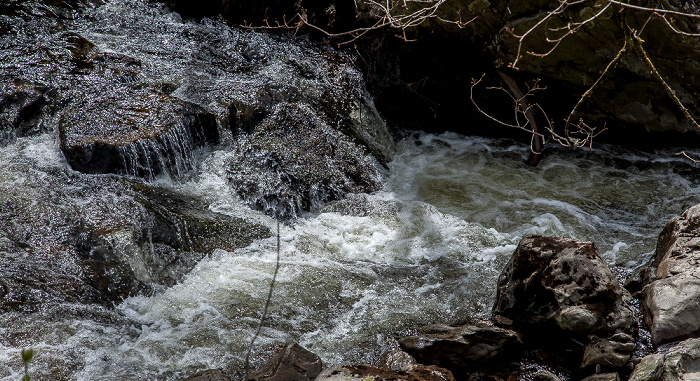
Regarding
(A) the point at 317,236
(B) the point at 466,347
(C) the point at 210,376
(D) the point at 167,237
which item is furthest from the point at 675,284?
(D) the point at 167,237

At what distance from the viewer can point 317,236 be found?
5.48 m

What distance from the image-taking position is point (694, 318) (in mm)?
3820

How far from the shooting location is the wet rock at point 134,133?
550 cm

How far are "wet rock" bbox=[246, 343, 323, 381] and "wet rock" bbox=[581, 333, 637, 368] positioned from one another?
1.97 m

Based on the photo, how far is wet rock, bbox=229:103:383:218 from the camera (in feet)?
19.2

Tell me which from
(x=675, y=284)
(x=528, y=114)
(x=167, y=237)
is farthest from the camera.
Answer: (x=528, y=114)

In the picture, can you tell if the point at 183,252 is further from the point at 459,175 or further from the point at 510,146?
the point at 510,146

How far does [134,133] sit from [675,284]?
5442 millimetres

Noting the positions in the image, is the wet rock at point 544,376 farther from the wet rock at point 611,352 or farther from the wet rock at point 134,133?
the wet rock at point 134,133

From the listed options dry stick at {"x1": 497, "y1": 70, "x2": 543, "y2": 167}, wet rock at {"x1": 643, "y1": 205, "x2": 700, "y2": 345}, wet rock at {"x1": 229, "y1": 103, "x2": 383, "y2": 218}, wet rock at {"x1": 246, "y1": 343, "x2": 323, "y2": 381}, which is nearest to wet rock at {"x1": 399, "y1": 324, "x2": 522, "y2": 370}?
wet rock at {"x1": 246, "y1": 343, "x2": 323, "y2": 381}

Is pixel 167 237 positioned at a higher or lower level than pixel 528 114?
lower

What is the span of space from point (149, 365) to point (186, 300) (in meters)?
0.76

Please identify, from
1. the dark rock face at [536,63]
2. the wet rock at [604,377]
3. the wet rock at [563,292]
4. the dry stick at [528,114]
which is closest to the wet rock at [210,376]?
the wet rock at [563,292]

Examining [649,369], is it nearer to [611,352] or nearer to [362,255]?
[611,352]
